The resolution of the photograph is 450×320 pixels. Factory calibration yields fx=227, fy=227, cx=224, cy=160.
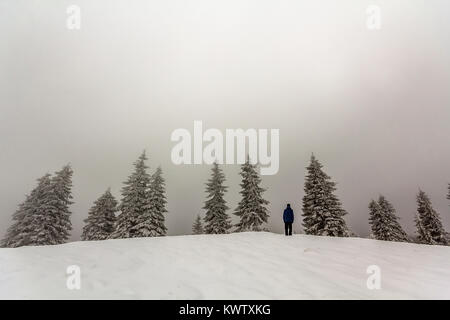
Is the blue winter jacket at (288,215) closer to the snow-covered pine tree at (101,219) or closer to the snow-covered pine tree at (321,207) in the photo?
the snow-covered pine tree at (321,207)

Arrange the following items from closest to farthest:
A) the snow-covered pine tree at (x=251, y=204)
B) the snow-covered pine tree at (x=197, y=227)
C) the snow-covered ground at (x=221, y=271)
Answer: the snow-covered ground at (x=221, y=271), the snow-covered pine tree at (x=251, y=204), the snow-covered pine tree at (x=197, y=227)

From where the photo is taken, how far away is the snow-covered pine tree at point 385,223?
27.3 meters

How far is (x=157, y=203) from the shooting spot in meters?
24.7

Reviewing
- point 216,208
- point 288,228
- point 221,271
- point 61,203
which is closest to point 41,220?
point 61,203

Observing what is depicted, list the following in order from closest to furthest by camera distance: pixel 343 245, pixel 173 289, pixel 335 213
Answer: pixel 173 289
pixel 343 245
pixel 335 213

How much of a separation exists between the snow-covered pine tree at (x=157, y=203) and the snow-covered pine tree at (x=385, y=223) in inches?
1006

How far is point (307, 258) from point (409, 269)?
3585mm

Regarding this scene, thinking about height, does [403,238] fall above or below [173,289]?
below

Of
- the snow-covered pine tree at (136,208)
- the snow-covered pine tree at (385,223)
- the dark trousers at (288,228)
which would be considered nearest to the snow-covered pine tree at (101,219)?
the snow-covered pine tree at (136,208)
